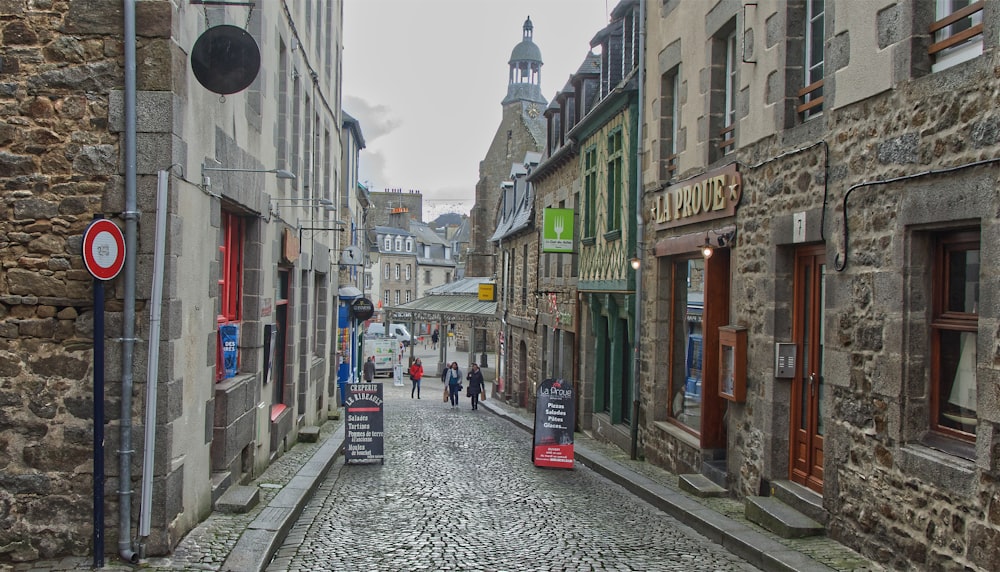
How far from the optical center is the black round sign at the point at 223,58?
682cm

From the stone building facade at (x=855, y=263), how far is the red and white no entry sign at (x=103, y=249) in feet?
18.7

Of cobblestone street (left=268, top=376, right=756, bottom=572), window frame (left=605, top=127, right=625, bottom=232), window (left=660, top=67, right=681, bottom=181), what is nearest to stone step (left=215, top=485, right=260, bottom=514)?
cobblestone street (left=268, top=376, right=756, bottom=572)

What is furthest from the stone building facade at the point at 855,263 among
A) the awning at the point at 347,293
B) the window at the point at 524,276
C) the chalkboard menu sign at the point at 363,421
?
the window at the point at 524,276

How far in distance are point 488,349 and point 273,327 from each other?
52507mm

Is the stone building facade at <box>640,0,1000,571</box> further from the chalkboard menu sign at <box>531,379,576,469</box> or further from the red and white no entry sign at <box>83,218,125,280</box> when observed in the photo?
the red and white no entry sign at <box>83,218,125,280</box>

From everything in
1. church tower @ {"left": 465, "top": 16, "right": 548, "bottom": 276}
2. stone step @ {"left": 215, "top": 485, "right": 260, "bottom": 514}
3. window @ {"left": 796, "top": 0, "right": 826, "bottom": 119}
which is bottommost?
stone step @ {"left": 215, "top": 485, "right": 260, "bottom": 514}

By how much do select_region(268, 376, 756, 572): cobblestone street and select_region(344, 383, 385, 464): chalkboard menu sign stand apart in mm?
201

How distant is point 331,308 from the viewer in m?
18.8

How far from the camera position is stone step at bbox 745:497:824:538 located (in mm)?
7832

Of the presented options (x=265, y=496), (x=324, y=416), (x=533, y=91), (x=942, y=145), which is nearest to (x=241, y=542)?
(x=265, y=496)

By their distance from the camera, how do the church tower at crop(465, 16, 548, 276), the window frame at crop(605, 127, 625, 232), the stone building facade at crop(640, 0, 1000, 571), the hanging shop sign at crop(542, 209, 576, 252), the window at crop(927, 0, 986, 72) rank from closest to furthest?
the stone building facade at crop(640, 0, 1000, 571), the window at crop(927, 0, 986, 72), the window frame at crop(605, 127, 625, 232), the hanging shop sign at crop(542, 209, 576, 252), the church tower at crop(465, 16, 548, 276)

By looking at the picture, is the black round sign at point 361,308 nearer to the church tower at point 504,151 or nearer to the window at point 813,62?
the window at point 813,62

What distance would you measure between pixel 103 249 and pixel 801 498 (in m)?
6.32

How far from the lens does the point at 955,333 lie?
21.3 ft
